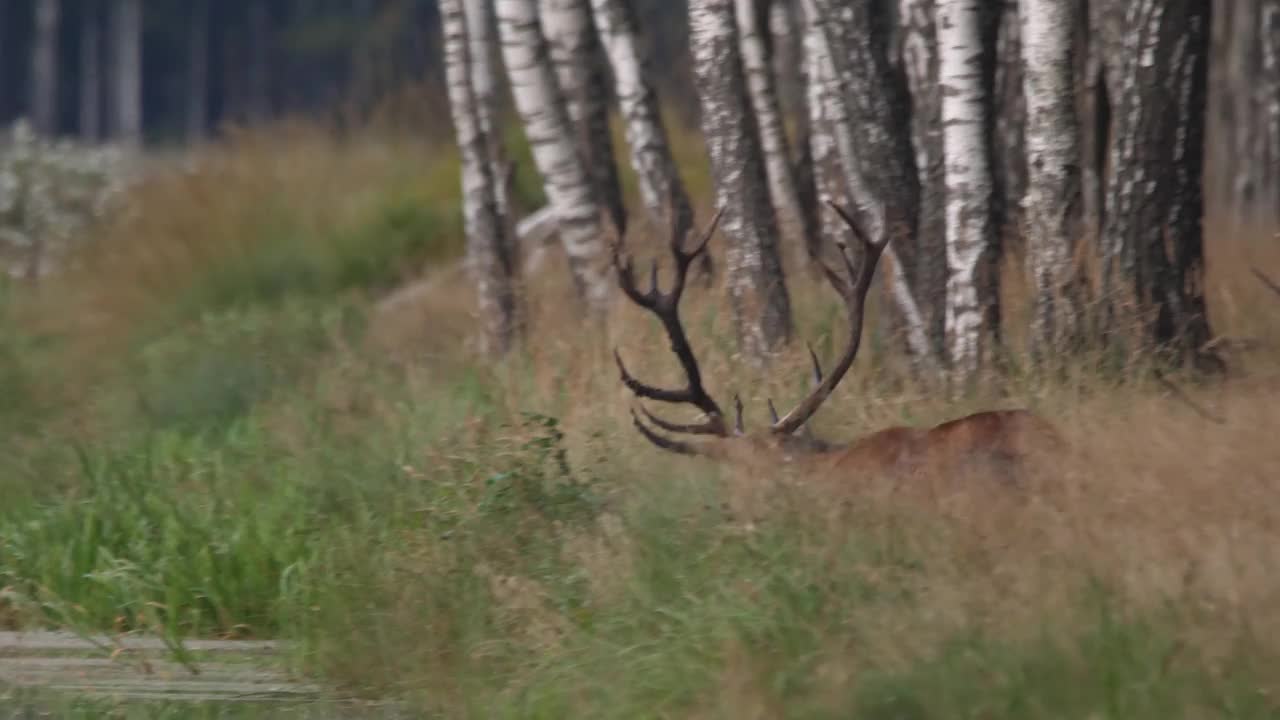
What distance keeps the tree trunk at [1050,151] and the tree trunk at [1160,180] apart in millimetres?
169

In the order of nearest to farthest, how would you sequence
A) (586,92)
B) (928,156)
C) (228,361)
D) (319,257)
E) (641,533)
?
(641,533) → (928,156) → (228,361) → (586,92) → (319,257)

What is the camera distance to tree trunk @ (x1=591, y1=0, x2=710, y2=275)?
418 inches

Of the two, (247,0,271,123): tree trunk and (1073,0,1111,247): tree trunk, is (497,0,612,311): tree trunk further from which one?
(247,0,271,123): tree trunk

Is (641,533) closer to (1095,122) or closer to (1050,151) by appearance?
(1050,151)

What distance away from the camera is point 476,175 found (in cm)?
1128

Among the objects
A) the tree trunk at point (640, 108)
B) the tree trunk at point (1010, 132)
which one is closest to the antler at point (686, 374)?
the tree trunk at point (1010, 132)

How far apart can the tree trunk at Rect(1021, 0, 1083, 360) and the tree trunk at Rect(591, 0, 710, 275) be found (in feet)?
11.0

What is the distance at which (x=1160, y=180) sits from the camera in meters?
7.18

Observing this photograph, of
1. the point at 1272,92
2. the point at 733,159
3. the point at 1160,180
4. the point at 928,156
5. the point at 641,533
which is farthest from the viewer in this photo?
the point at 1272,92

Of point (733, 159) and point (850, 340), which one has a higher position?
point (733, 159)

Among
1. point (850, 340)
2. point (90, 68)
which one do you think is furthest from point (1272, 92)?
point (90, 68)

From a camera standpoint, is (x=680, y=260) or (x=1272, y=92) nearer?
(x=680, y=260)

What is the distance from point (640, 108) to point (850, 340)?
193 inches

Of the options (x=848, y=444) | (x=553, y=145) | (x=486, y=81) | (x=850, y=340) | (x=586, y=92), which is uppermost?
(x=486, y=81)
